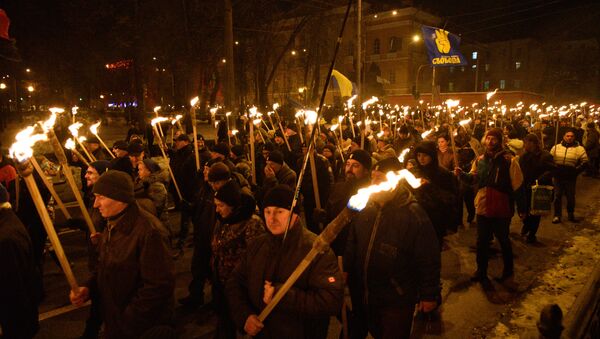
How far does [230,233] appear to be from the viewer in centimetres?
374

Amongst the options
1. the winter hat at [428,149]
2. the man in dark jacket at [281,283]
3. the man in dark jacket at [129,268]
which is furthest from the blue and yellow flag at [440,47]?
the man in dark jacket at [129,268]

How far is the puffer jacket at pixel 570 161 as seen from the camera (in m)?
8.70

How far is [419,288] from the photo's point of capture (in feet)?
10.8

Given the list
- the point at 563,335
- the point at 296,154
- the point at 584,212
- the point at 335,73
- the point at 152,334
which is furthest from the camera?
the point at 335,73

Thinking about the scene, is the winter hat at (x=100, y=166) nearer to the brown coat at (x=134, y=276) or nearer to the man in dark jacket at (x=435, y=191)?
the brown coat at (x=134, y=276)

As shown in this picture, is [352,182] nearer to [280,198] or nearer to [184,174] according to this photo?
[280,198]

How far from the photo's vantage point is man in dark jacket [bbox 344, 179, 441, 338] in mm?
3182

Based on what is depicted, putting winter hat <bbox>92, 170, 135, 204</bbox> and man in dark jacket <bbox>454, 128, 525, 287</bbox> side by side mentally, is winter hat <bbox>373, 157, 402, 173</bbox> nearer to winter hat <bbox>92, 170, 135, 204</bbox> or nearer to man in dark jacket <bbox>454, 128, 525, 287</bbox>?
winter hat <bbox>92, 170, 135, 204</bbox>

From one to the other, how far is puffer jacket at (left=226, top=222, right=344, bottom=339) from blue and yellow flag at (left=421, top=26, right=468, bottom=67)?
56.7 feet

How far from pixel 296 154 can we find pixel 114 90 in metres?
26.9

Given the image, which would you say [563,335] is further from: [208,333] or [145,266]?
[208,333]

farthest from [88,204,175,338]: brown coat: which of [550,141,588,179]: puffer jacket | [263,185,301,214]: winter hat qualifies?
[550,141,588,179]: puffer jacket

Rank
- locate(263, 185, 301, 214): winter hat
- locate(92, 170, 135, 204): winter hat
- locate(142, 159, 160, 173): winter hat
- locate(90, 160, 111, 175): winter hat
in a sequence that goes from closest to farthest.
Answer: locate(263, 185, 301, 214): winter hat, locate(92, 170, 135, 204): winter hat, locate(90, 160, 111, 175): winter hat, locate(142, 159, 160, 173): winter hat

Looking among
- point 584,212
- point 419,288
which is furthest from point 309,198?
point 584,212
